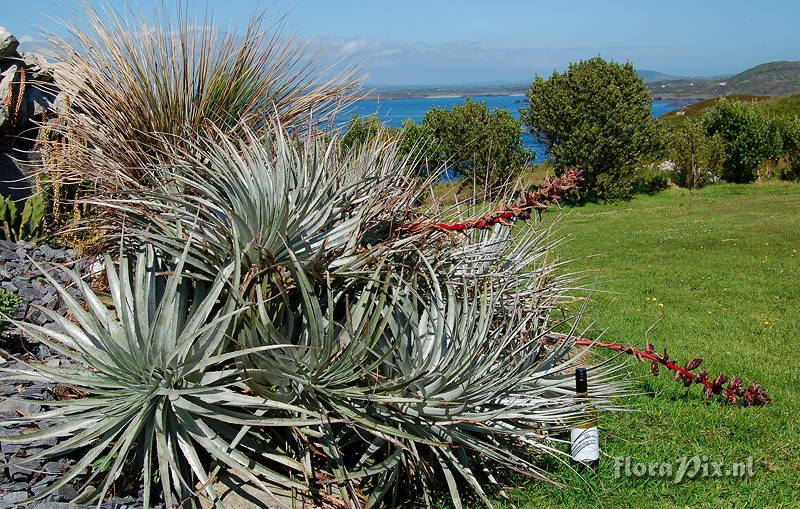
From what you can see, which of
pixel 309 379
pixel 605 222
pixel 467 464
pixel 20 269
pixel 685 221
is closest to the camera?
pixel 309 379

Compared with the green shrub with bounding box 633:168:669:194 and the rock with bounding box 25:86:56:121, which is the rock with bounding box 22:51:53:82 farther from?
the green shrub with bounding box 633:168:669:194

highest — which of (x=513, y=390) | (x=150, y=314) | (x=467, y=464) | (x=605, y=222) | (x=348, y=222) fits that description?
(x=348, y=222)

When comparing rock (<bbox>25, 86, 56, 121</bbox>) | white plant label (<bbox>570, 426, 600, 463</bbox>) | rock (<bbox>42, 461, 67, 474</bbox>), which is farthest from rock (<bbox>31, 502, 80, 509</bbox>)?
rock (<bbox>25, 86, 56, 121</bbox>)

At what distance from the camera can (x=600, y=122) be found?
2731 centimetres

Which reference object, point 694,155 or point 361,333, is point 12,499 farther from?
point 694,155

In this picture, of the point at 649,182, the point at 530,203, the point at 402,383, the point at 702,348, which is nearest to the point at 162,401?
the point at 402,383

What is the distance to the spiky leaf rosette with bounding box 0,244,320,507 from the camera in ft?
10.6

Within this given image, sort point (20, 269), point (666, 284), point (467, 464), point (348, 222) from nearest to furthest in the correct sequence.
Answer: point (467, 464) → point (348, 222) → point (20, 269) → point (666, 284)

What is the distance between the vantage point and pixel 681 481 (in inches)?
158

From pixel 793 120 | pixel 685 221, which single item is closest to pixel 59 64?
pixel 685 221

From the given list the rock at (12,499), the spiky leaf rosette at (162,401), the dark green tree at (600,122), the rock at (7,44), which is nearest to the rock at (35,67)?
the rock at (7,44)

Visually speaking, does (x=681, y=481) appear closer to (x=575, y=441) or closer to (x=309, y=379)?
(x=575, y=441)

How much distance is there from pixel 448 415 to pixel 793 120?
3225 centimetres

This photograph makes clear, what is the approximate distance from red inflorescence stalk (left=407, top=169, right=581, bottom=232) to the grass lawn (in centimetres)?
143
